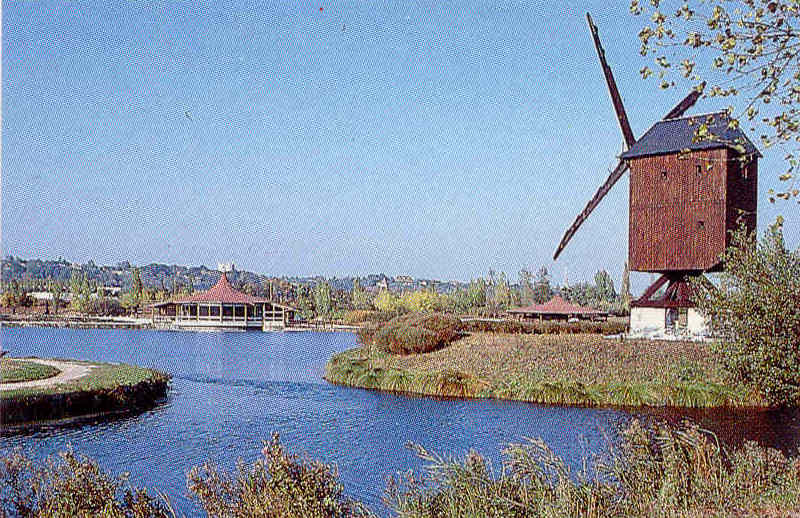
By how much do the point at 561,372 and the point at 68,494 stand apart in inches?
658

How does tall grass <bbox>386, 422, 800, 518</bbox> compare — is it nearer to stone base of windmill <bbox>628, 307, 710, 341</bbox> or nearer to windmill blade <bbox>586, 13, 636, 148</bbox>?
stone base of windmill <bbox>628, 307, 710, 341</bbox>

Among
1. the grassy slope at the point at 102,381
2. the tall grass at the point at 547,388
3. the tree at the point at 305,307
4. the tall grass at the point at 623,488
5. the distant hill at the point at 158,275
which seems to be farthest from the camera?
the distant hill at the point at 158,275

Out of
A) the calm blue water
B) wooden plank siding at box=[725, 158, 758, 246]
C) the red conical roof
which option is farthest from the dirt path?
the red conical roof

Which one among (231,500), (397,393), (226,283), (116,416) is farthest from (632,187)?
(226,283)

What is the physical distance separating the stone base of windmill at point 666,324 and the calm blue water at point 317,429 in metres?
7.51

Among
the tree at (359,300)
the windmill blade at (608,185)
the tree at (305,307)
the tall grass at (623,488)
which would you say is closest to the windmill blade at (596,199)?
the windmill blade at (608,185)

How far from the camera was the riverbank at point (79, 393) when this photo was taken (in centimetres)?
1469

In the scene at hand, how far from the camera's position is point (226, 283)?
62094 mm

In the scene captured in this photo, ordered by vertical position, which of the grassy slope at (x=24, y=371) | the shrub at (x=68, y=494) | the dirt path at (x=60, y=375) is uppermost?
the shrub at (x=68, y=494)

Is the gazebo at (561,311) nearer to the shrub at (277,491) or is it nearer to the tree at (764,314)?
the tree at (764,314)

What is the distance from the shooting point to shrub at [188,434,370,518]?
604 centimetres

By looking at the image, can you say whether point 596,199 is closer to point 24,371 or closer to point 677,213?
point 677,213

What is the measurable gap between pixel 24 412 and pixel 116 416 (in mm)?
1683

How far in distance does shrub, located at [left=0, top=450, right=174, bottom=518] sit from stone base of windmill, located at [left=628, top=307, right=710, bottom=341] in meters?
21.1
